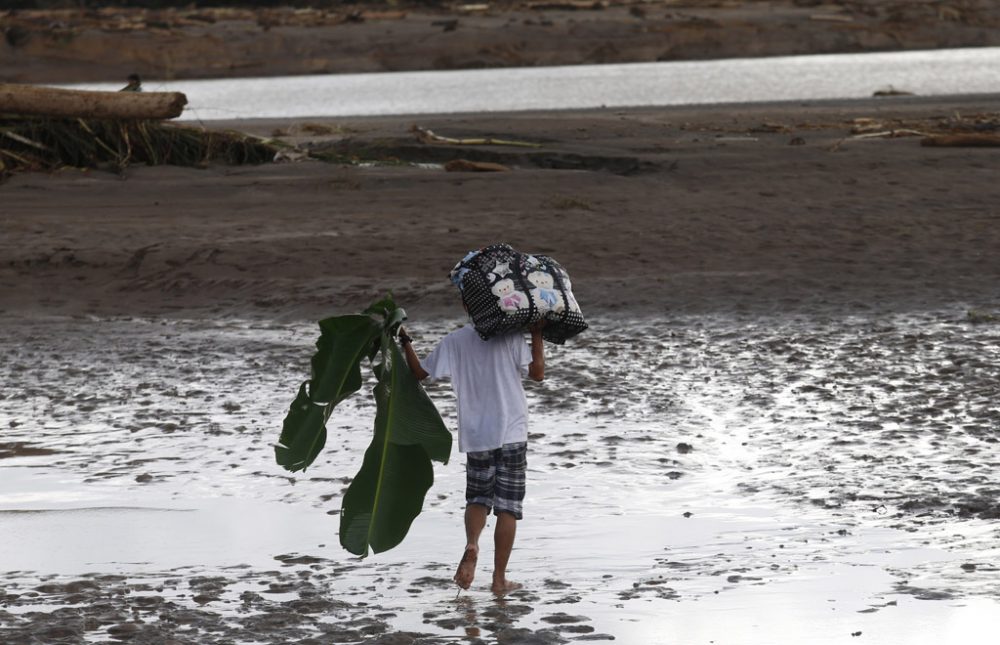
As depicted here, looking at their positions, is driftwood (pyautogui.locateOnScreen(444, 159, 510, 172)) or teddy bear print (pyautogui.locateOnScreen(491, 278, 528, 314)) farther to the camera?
driftwood (pyautogui.locateOnScreen(444, 159, 510, 172))

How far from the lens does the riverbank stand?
51.5 meters

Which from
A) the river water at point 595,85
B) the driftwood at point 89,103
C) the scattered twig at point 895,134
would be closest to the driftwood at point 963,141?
the scattered twig at point 895,134

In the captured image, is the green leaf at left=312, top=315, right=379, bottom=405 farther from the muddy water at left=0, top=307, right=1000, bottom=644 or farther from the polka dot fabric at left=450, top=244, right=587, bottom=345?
the muddy water at left=0, top=307, right=1000, bottom=644

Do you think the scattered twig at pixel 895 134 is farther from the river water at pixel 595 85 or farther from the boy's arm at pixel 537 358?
the boy's arm at pixel 537 358

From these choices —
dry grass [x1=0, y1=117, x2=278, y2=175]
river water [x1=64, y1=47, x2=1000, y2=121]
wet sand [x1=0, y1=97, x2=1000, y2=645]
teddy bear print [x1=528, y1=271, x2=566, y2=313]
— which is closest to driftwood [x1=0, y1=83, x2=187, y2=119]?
dry grass [x1=0, y1=117, x2=278, y2=175]

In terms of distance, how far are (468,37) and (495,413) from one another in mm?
48131

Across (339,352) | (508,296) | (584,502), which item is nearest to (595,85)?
(584,502)

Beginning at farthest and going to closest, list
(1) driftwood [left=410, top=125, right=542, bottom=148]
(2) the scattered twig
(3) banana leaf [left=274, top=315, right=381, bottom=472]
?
(1) driftwood [left=410, top=125, right=542, bottom=148], (2) the scattered twig, (3) banana leaf [left=274, top=315, right=381, bottom=472]

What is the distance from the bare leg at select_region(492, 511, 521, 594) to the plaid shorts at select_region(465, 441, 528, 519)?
3 centimetres

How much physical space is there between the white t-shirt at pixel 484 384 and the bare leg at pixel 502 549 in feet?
0.93

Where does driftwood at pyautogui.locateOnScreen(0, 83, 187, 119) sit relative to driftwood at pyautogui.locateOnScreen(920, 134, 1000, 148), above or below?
above

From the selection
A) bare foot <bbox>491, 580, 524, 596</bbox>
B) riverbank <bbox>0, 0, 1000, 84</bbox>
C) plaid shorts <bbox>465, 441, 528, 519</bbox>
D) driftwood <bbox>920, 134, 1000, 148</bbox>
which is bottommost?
bare foot <bbox>491, 580, 524, 596</bbox>

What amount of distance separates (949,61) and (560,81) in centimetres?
1275

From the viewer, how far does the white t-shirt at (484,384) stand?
18.9ft
